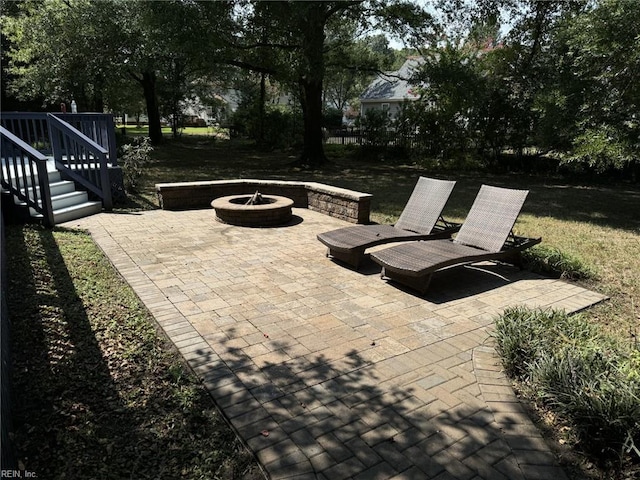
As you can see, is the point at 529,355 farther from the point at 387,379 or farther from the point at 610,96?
the point at 610,96

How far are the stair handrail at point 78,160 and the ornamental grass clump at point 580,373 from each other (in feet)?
24.1

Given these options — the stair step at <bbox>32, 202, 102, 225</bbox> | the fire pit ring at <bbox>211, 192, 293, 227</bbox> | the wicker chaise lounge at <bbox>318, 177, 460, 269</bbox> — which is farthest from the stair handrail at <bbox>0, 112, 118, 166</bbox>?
the wicker chaise lounge at <bbox>318, 177, 460, 269</bbox>

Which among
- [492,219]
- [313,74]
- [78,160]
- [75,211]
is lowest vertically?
→ [75,211]

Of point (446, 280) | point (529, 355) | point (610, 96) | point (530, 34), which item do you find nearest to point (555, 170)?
point (530, 34)

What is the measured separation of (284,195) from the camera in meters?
9.43

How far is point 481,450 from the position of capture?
2.48m

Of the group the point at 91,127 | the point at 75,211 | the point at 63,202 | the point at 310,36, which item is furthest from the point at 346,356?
the point at 310,36

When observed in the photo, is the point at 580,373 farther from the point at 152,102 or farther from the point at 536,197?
the point at 152,102

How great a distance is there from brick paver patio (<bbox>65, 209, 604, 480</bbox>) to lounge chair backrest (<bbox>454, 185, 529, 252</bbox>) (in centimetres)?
42

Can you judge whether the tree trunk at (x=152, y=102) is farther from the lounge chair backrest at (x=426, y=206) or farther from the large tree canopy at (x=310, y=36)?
the lounge chair backrest at (x=426, y=206)

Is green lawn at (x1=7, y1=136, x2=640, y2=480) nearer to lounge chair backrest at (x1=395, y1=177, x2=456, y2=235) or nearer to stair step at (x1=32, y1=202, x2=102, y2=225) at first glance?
stair step at (x1=32, y1=202, x2=102, y2=225)

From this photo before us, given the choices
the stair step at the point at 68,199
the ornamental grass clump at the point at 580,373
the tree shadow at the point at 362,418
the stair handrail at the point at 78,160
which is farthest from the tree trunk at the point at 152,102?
the ornamental grass clump at the point at 580,373

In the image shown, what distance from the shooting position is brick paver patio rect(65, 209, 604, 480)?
2.44 meters

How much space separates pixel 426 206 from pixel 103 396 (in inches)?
183
